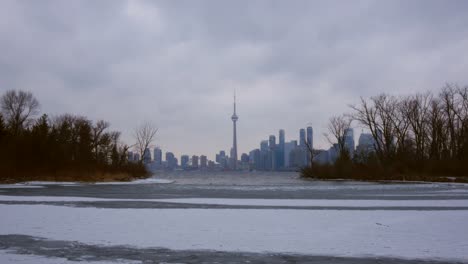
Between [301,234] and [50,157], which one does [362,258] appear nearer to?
[301,234]

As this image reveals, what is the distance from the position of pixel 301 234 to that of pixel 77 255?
6054 millimetres

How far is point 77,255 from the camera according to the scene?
32.6 feet

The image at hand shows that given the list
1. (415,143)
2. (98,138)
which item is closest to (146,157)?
(98,138)

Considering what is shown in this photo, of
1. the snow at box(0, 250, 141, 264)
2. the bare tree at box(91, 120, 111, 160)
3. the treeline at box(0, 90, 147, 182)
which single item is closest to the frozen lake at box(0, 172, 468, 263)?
the snow at box(0, 250, 141, 264)

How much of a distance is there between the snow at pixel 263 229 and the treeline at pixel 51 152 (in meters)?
40.2

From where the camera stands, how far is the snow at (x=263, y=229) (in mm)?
11047

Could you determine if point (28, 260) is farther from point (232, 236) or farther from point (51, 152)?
point (51, 152)

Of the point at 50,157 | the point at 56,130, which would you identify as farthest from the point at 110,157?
the point at 50,157

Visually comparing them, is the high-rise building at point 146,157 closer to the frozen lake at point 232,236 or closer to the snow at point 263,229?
the snow at point 263,229

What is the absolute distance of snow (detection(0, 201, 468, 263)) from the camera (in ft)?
36.2

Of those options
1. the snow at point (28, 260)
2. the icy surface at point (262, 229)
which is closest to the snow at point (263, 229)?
the icy surface at point (262, 229)

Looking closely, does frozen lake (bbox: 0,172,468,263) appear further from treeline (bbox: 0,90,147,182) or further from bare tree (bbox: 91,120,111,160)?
bare tree (bbox: 91,120,111,160)

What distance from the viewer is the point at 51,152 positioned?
63250 millimetres

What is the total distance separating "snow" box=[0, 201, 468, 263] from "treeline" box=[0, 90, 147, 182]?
4016cm
